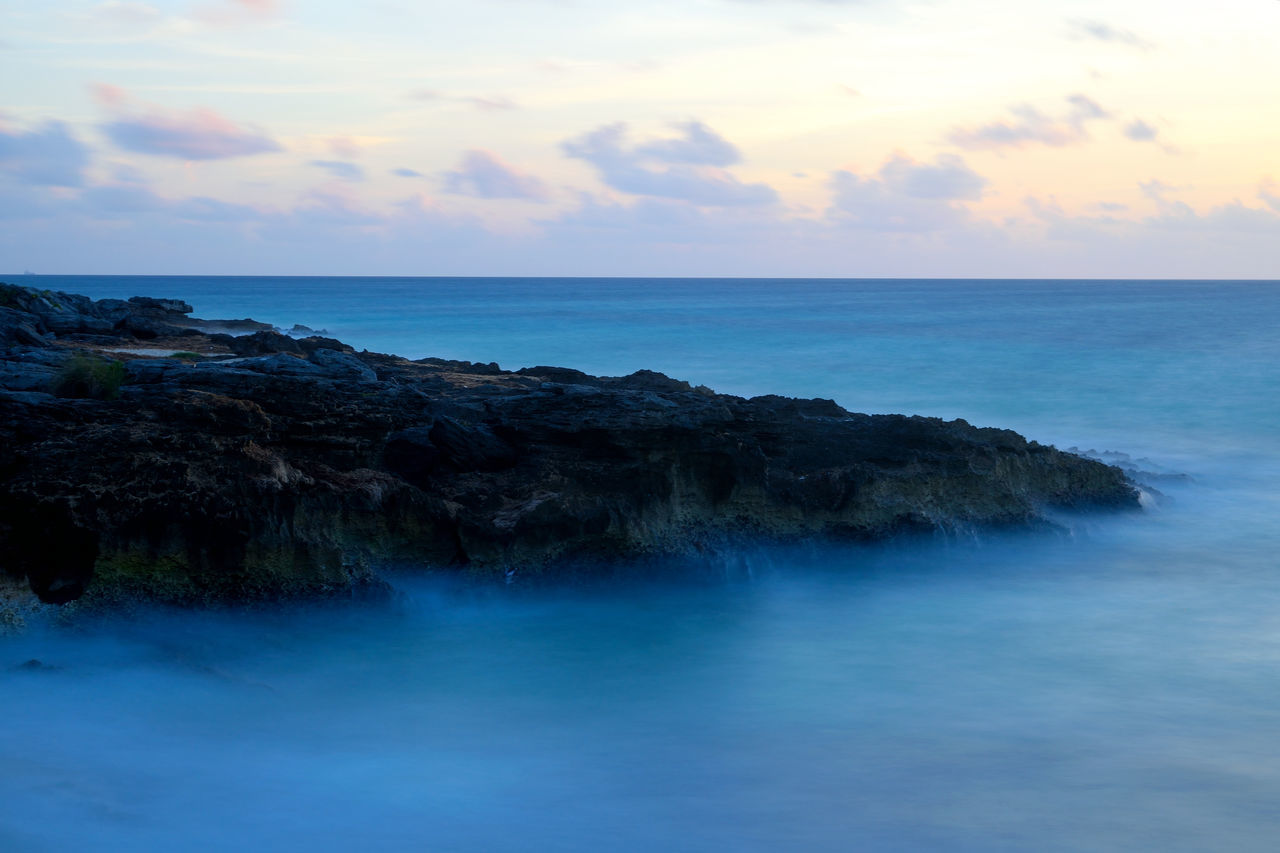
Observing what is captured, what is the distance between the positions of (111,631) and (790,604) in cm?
739

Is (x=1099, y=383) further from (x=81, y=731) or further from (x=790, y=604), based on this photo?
(x=81, y=731)

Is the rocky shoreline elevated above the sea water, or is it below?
above

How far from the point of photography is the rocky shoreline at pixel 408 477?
444 inches

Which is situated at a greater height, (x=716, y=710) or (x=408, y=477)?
(x=408, y=477)

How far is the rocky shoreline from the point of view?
444 inches

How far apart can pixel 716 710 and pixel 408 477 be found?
5037 mm

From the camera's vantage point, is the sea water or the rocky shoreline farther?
the rocky shoreline

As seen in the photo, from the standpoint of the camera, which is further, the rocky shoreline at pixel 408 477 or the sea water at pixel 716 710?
the rocky shoreline at pixel 408 477

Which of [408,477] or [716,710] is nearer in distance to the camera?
[716,710]

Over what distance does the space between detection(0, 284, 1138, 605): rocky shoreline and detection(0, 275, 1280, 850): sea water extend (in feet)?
1.48

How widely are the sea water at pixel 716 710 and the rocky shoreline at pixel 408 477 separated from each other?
1.48ft

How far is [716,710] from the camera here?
1032 cm

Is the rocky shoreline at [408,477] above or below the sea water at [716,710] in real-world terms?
above

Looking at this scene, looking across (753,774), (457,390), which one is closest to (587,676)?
(753,774)
